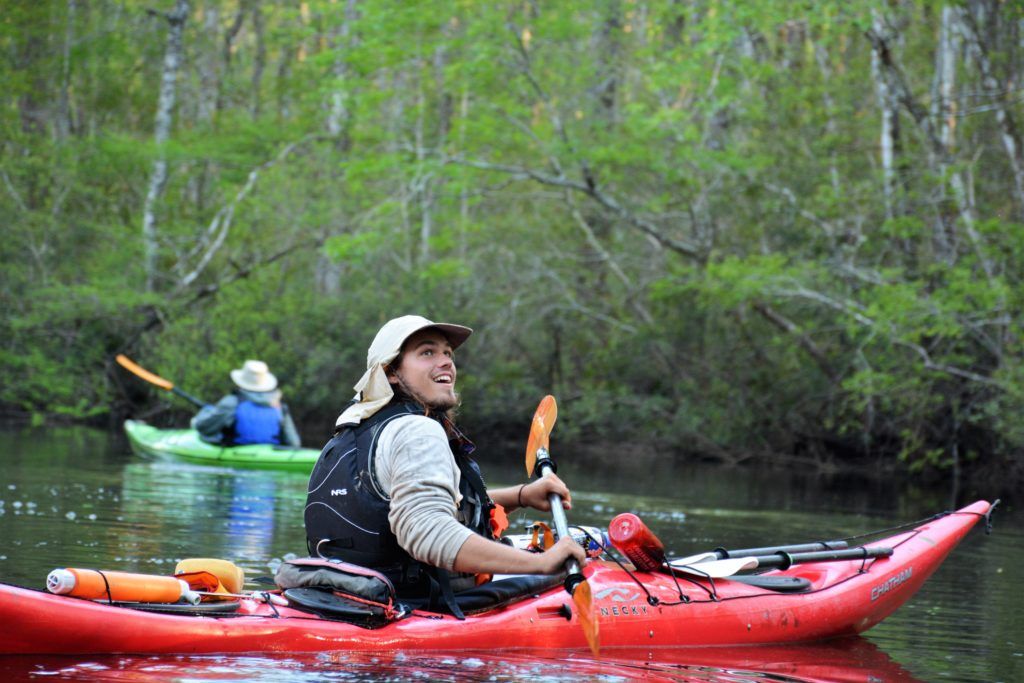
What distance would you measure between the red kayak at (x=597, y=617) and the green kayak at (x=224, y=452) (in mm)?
6874

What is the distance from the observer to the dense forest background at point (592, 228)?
45.5ft

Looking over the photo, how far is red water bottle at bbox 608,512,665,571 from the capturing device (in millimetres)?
4703

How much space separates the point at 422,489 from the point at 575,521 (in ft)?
17.8

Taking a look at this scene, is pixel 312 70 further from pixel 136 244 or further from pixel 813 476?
pixel 813 476

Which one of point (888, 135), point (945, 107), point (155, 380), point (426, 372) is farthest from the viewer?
point (155, 380)

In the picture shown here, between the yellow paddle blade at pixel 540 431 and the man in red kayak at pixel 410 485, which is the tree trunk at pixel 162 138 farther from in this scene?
the man in red kayak at pixel 410 485

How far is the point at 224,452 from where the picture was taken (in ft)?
40.7

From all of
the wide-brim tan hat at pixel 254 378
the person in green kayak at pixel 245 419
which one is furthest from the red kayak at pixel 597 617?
the person in green kayak at pixel 245 419

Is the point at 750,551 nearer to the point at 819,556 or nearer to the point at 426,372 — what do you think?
the point at 819,556

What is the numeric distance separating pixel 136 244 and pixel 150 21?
6079 mm

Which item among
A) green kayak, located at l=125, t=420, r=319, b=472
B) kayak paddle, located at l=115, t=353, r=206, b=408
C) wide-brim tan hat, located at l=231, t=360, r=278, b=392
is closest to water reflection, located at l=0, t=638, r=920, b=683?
green kayak, located at l=125, t=420, r=319, b=472

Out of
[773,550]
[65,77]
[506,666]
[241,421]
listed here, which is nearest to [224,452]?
[241,421]

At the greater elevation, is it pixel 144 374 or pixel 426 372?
pixel 426 372

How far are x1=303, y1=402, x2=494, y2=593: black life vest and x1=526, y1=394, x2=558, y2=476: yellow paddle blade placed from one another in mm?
570
